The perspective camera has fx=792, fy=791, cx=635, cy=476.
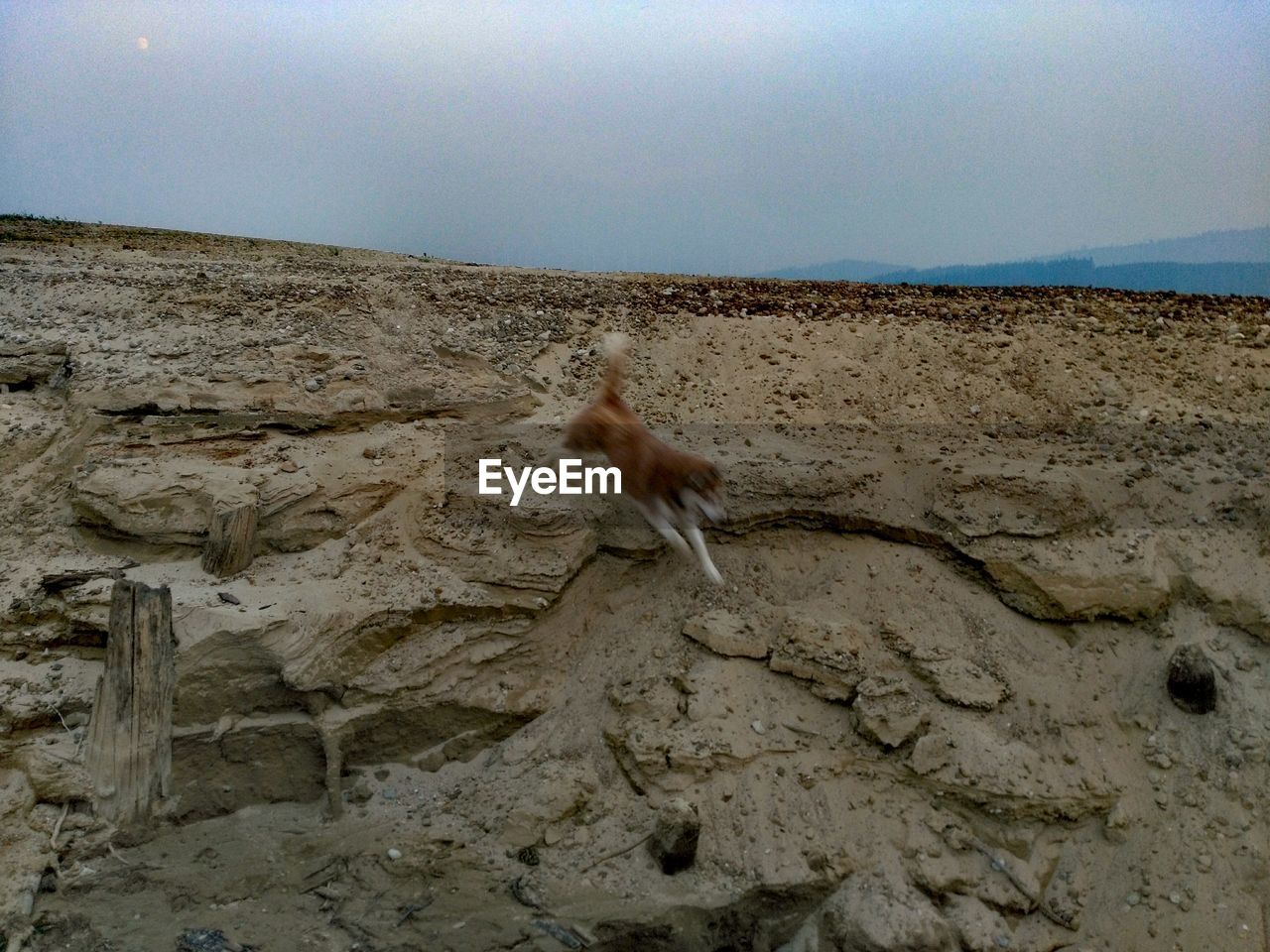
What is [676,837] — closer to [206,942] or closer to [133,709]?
[206,942]

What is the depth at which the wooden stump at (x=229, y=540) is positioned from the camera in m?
5.87

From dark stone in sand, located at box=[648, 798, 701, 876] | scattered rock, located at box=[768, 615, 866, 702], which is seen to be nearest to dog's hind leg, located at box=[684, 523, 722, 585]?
scattered rock, located at box=[768, 615, 866, 702]

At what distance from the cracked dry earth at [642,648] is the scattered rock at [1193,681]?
111mm

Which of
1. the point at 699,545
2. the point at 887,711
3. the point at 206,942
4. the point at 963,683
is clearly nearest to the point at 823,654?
the point at 887,711

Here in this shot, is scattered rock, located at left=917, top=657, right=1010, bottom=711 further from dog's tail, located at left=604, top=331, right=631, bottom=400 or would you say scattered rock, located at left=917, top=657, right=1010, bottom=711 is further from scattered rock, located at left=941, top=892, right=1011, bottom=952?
dog's tail, located at left=604, top=331, right=631, bottom=400

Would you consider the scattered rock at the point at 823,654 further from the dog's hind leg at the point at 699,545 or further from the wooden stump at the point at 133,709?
the wooden stump at the point at 133,709

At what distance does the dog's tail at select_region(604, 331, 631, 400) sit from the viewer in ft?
18.7

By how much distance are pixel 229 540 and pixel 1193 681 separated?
6.84 metres

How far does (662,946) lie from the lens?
482 cm

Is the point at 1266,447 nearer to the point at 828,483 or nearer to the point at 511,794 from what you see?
the point at 828,483

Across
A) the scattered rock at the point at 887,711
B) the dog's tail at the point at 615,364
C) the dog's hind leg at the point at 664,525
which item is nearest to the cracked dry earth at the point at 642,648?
the scattered rock at the point at 887,711

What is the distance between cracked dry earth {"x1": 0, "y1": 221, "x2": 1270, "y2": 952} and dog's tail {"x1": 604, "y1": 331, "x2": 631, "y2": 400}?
1.06 ft

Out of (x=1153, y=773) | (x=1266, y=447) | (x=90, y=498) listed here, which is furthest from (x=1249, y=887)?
(x=90, y=498)

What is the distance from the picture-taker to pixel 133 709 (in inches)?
208
